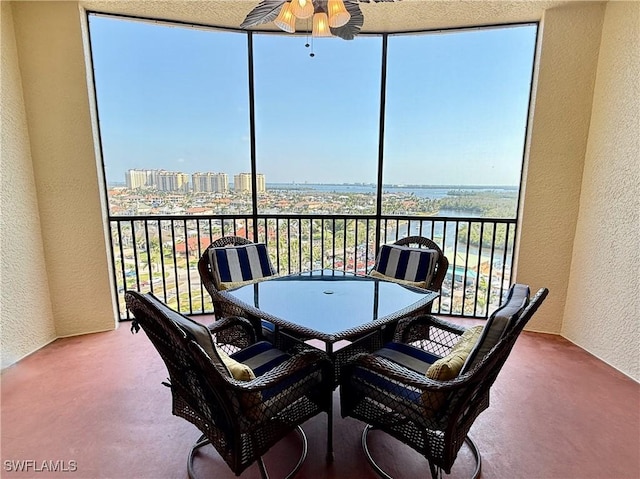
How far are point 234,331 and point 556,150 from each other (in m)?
2.93

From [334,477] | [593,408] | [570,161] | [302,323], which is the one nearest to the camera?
[334,477]

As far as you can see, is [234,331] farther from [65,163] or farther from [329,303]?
[65,163]

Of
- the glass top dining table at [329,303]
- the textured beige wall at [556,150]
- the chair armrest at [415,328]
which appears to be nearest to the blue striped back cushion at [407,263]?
the glass top dining table at [329,303]

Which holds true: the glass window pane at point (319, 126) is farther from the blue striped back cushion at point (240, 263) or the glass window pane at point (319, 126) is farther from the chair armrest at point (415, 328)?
the chair armrest at point (415, 328)

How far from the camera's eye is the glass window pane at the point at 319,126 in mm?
3328

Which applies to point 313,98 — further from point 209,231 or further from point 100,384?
point 100,384

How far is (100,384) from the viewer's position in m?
2.27

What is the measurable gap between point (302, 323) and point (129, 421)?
1.18 metres

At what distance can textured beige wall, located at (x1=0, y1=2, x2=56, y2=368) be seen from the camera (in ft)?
7.91

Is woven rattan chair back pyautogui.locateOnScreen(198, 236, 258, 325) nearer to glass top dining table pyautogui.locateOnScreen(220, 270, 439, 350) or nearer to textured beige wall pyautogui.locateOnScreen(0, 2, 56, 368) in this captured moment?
glass top dining table pyautogui.locateOnScreen(220, 270, 439, 350)

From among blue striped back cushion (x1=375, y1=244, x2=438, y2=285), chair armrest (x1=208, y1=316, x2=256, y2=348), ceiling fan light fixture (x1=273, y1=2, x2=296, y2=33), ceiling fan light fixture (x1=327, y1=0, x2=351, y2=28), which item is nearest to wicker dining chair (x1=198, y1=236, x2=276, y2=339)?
chair armrest (x1=208, y1=316, x2=256, y2=348)

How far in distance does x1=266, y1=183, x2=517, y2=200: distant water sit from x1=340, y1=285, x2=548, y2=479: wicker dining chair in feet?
6.48

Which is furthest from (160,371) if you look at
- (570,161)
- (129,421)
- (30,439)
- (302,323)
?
(570,161)

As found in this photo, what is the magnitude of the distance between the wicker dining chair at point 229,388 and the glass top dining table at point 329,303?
20 centimetres
